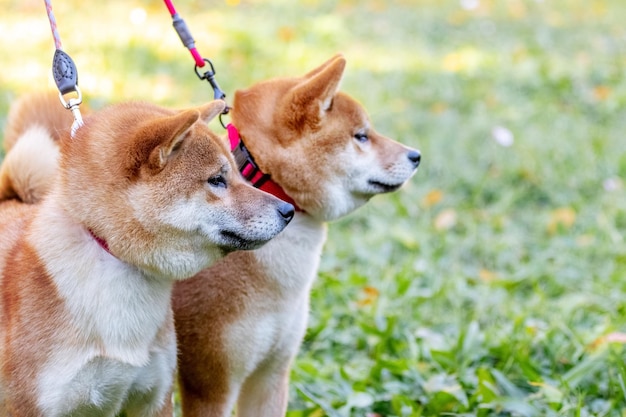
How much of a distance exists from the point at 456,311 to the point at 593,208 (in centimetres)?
199

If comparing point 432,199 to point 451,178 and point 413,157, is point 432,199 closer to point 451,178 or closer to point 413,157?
point 451,178

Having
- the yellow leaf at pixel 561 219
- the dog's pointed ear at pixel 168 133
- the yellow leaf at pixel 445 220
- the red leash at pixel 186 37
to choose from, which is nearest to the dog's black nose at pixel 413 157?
the red leash at pixel 186 37

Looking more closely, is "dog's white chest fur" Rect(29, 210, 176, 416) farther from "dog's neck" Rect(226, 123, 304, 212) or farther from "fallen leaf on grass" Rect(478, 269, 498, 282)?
"fallen leaf on grass" Rect(478, 269, 498, 282)

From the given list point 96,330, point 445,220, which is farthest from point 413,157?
point 445,220

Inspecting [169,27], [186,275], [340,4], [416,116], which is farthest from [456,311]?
[340,4]

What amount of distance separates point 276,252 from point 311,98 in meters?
0.64

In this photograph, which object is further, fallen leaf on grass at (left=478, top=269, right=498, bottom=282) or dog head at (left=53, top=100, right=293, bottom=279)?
fallen leaf on grass at (left=478, top=269, right=498, bottom=282)

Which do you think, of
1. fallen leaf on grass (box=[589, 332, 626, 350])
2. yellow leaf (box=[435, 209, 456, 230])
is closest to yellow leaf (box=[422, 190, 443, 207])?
yellow leaf (box=[435, 209, 456, 230])

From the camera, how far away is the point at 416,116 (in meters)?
8.00

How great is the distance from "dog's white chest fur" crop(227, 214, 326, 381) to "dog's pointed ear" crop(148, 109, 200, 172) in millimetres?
826

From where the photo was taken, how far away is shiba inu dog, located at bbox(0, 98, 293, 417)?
281 centimetres

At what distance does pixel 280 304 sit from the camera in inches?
138

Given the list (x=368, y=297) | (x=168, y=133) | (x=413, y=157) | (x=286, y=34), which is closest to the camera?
(x=168, y=133)

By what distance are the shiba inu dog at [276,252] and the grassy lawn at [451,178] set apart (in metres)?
0.62
